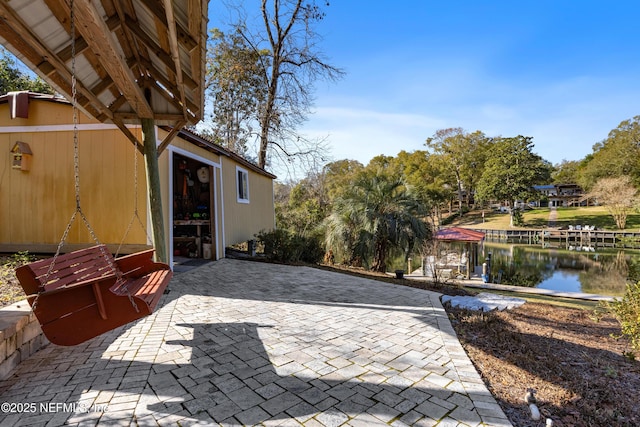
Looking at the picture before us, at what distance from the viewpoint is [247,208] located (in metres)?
10.8

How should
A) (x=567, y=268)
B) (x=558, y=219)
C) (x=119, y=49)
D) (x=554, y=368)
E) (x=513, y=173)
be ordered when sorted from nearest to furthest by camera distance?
(x=554, y=368) → (x=119, y=49) → (x=567, y=268) → (x=513, y=173) → (x=558, y=219)

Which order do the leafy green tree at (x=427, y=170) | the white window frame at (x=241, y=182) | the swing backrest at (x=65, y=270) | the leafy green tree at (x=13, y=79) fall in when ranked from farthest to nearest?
1. the leafy green tree at (x=427, y=170)
2. the leafy green tree at (x=13, y=79)
3. the white window frame at (x=241, y=182)
4. the swing backrest at (x=65, y=270)

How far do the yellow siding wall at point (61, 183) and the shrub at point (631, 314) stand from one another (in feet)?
23.7

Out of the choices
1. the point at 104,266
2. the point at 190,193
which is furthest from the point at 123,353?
the point at 190,193

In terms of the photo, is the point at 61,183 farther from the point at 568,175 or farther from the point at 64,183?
the point at 568,175

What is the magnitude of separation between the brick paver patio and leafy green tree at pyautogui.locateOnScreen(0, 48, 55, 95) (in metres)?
15.2

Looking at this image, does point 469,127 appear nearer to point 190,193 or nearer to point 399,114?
point 399,114

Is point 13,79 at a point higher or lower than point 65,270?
higher

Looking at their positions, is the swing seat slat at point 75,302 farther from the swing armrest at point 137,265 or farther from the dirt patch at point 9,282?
the dirt patch at point 9,282

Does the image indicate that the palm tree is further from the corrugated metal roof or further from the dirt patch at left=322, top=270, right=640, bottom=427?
the corrugated metal roof

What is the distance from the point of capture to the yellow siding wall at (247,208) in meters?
9.09

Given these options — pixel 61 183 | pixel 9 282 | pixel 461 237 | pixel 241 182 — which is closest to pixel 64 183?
pixel 61 183

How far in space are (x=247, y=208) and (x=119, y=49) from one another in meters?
7.59

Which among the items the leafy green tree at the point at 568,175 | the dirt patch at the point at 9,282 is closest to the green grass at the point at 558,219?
the leafy green tree at the point at 568,175
